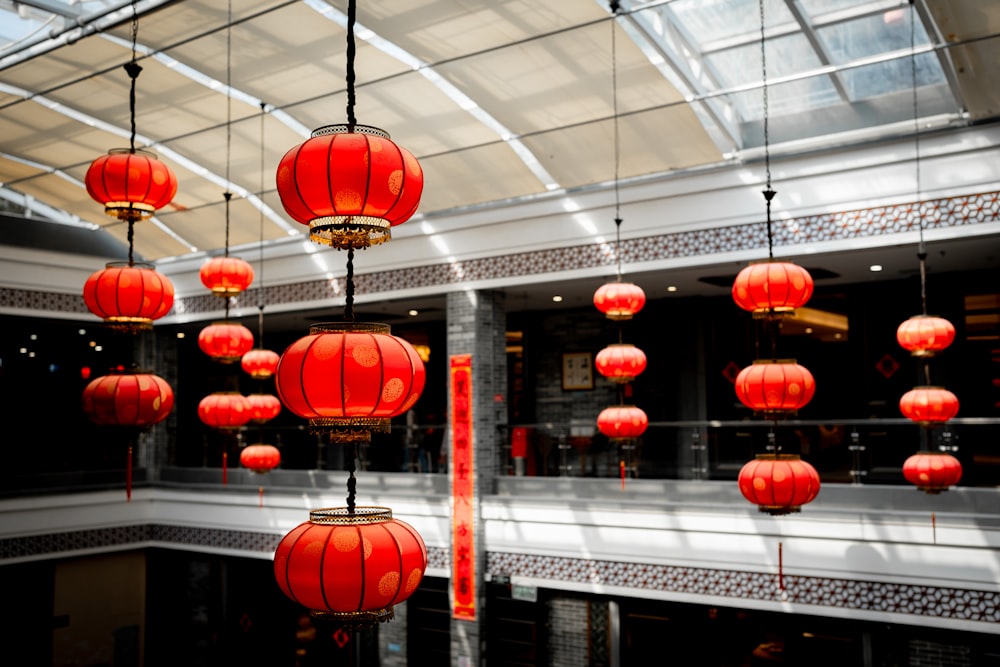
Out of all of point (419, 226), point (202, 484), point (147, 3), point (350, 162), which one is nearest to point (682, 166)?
point (419, 226)

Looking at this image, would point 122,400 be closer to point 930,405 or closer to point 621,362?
point 621,362

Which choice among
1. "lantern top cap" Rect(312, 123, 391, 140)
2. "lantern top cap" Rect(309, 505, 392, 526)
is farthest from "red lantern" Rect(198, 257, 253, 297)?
"lantern top cap" Rect(309, 505, 392, 526)

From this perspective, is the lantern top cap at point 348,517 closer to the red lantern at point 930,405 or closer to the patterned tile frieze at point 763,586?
the red lantern at point 930,405

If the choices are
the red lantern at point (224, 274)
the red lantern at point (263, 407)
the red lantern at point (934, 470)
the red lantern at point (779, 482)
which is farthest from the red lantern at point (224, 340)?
the red lantern at point (934, 470)

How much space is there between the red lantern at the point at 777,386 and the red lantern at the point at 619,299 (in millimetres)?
1556

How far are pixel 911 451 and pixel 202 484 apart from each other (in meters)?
9.00

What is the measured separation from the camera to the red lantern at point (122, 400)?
5.58 m

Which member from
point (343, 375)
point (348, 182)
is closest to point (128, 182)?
point (348, 182)

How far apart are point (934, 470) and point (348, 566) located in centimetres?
492

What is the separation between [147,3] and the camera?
8.05 metres

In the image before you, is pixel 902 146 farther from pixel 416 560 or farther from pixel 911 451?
pixel 416 560

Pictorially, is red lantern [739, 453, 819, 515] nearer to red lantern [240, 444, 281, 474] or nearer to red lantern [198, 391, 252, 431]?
red lantern [198, 391, 252, 431]

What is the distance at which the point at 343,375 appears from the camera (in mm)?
3354

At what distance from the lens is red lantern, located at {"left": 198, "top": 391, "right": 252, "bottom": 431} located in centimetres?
816
